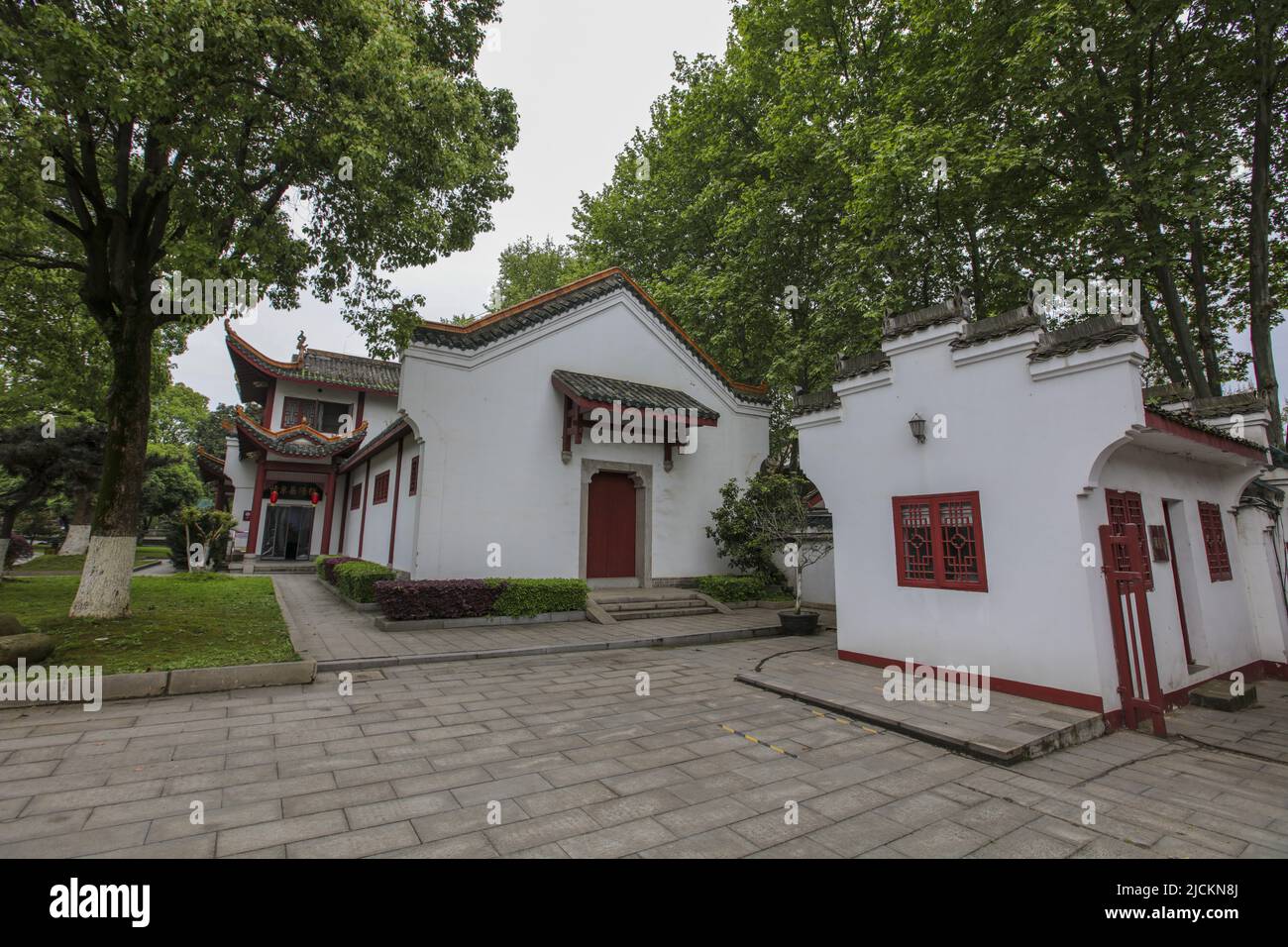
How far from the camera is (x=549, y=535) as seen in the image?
1201 centimetres

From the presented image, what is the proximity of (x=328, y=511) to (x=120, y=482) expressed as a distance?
15080mm

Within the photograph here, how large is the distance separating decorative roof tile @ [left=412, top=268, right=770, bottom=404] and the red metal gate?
10360 millimetres

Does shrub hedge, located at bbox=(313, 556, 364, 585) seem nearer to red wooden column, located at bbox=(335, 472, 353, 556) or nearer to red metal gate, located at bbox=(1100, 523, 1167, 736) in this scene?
red wooden column, located at bbox=(335, 472, 353, 556)

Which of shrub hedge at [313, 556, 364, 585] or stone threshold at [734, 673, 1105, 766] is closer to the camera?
stone threshold at [734, 673, 1105, 766]

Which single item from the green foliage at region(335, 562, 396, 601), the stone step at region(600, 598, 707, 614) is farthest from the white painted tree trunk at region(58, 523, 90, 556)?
the stone step at region(600, 598, 707, 614)

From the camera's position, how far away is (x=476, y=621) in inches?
384

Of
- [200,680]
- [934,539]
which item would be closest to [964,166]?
[934,539]

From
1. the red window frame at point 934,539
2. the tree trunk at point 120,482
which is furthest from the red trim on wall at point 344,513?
the red window frame at point 934,539

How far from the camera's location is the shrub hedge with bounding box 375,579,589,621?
30.0 feet

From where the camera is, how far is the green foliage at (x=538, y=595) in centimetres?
1009

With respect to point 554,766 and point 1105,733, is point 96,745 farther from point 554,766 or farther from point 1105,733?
point 1105,733

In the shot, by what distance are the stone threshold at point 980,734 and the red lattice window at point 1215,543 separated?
176 inches
